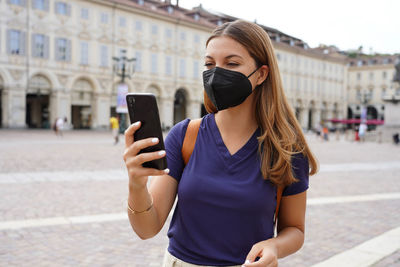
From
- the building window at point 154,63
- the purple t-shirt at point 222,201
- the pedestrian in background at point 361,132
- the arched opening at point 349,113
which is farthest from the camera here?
the arched opening at point 349,113

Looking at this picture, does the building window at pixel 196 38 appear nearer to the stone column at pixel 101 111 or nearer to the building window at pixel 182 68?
the building window at pixel 182 68

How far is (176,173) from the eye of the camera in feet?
6.15

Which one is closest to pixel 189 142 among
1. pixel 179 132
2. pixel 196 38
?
pixel 179 132

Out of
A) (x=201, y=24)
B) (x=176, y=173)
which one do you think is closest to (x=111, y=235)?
(x=176, y=173)

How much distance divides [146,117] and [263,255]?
2.27 feet

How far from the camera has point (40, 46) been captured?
37.5m

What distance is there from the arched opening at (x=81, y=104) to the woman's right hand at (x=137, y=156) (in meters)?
40.6

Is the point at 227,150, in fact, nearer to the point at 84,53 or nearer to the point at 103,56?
the point at 84,53

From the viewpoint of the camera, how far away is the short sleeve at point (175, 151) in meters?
1.84

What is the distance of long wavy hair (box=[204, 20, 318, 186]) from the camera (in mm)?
1763

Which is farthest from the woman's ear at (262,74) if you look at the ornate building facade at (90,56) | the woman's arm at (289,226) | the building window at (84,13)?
the building window at (84,13)

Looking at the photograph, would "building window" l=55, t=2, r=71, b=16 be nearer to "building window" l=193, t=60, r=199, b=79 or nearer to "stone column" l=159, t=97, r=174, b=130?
"stone column" l=159, t=97, r=174, b=130

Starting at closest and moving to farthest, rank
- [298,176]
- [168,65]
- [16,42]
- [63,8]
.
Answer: [298,176], [16,42], [63,8], [168,65]

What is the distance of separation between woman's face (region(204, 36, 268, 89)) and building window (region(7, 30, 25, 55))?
1490 inches
